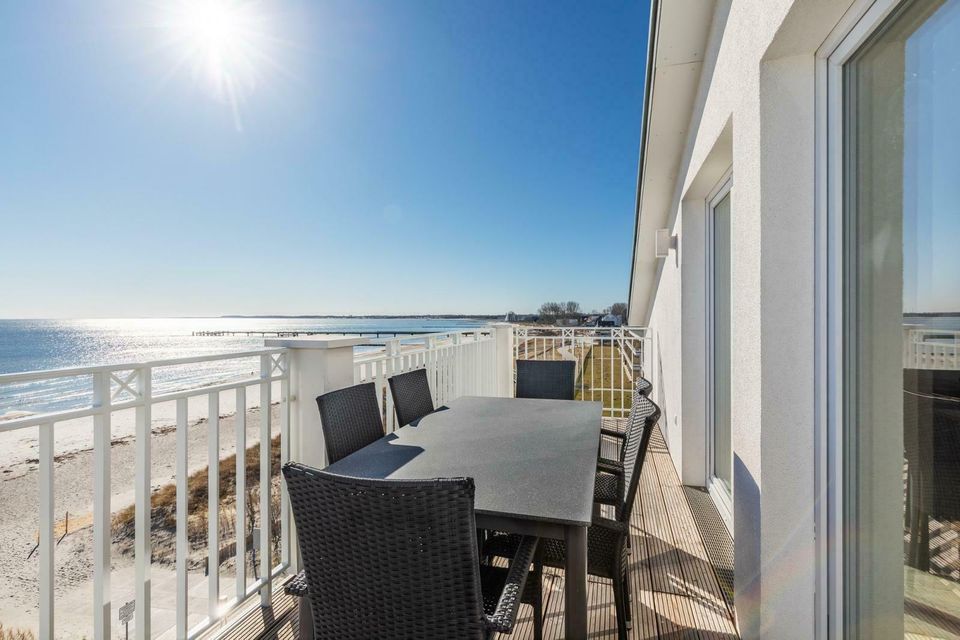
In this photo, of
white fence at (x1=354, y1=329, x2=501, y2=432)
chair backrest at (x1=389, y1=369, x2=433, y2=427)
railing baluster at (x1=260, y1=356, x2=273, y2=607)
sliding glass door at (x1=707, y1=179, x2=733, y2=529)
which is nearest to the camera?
railing baluster at (x1=260, y1=356, x2=273, y2=607)

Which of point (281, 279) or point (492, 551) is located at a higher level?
point (281, 279)

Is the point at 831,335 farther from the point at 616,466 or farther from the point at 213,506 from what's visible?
the point at 213,506

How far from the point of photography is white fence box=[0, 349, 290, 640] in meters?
1.31

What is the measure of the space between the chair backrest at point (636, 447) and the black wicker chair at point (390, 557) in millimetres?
725

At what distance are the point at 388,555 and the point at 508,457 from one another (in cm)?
88

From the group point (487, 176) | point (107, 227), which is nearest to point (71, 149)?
point (107, 227)

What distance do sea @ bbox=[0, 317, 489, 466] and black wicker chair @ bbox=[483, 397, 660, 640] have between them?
1296 millimetres

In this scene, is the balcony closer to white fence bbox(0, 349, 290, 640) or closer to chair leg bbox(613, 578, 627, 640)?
white fence bbox(0, 349, 290, 640)

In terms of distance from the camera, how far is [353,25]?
5297 mm

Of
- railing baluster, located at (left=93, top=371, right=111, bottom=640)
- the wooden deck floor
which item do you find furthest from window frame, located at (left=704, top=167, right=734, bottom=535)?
railing baluster, located at (left=93, top=371, right=111, bottom=640)

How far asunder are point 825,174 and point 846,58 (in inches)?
13.0

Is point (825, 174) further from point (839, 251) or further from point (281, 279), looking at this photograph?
point (281, 279)

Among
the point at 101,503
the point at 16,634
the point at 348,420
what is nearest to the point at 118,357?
the point at 16,634

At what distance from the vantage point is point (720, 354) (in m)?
3.04
